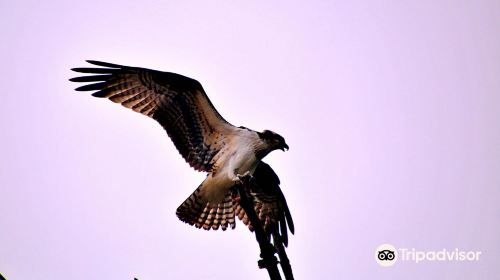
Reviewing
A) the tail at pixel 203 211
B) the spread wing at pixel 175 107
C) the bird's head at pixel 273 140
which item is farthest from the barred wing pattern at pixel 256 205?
the bird's head at pixel 273 140

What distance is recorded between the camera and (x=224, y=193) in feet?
29.8

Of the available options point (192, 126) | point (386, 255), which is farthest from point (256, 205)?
point (386, 255)

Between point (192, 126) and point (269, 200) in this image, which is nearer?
point (192, 126)

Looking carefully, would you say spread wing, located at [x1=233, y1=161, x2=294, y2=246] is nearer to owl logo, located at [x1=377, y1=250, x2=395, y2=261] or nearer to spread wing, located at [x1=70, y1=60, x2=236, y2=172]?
spread wing, located at [x1=70, y1=60, x2=236, y2=172]

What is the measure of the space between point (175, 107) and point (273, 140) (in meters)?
1.61

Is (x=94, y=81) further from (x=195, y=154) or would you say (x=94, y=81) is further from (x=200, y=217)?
(x=200, y=217)

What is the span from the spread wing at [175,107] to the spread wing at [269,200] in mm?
758

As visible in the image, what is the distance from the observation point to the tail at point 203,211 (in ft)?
29.8

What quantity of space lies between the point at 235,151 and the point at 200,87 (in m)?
0.97

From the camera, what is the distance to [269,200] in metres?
9.63

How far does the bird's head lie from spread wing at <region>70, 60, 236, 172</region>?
0.76 metres

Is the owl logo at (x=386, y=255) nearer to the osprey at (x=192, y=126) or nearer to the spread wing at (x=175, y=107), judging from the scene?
the osprey at (x=192, y=126)

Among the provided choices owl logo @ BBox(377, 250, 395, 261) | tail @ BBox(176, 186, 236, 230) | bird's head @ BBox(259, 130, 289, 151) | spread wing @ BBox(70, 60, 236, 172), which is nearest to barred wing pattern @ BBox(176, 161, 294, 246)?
tail @ BBox(176, 186, 236, 230)

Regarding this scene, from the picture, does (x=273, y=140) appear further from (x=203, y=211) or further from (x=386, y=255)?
(x=386, y=255)
